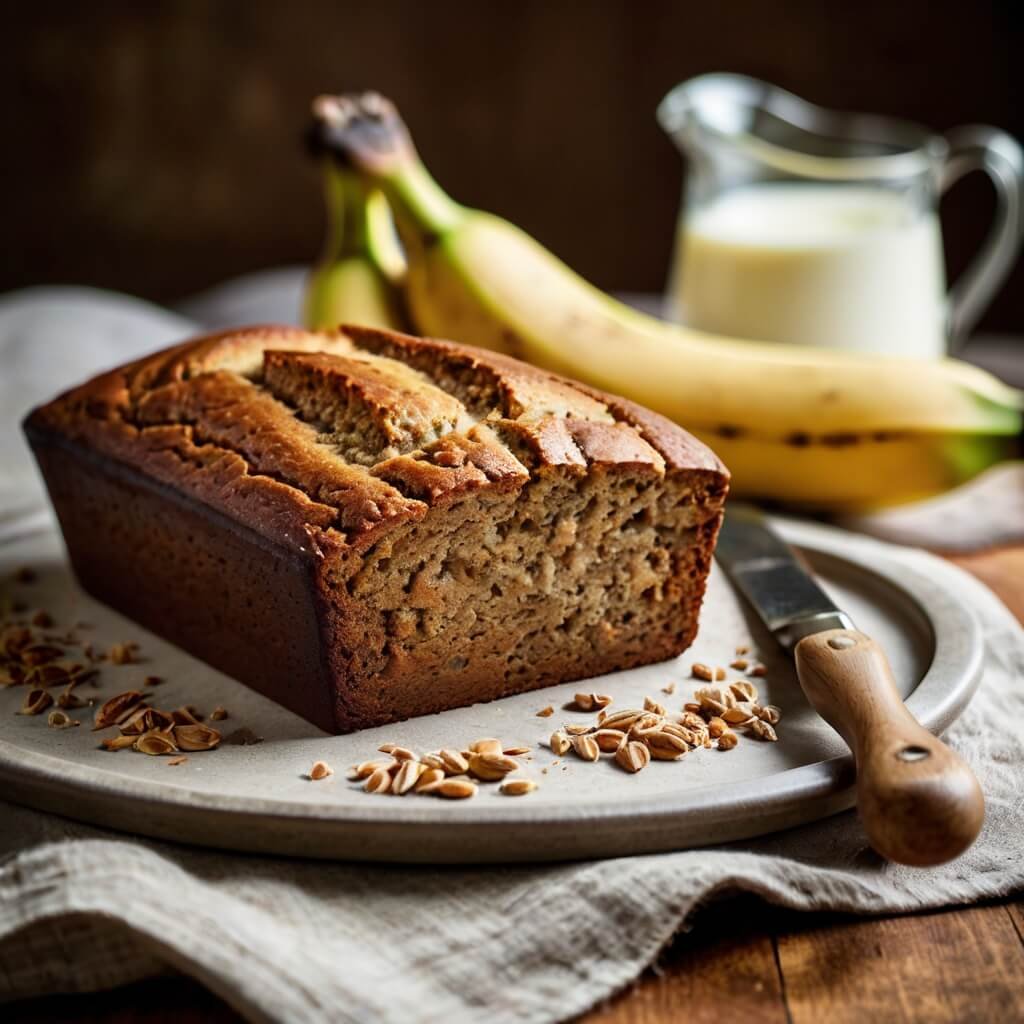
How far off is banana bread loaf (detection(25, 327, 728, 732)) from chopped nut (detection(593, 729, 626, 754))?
220 mm

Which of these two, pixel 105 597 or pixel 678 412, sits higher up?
pixel 678 412

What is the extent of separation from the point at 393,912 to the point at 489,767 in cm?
25

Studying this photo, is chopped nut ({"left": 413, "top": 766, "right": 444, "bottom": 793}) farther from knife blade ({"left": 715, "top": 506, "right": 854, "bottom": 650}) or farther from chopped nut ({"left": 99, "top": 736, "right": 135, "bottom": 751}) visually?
knife blade ({"left": 715, "top": 506, "right": 854, "bottom": 650})

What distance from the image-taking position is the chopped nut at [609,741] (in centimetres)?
168

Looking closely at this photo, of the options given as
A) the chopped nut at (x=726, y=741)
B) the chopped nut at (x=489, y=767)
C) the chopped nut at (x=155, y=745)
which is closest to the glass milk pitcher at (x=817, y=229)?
the chopped nut at (x=726, y=741)

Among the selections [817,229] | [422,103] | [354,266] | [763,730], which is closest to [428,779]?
[763,730]

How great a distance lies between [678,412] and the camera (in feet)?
8.39

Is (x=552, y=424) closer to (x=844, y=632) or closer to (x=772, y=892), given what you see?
(x=844, y=632)

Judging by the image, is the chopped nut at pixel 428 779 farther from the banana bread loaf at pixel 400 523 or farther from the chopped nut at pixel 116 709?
the chopped nut at pixel 116 709

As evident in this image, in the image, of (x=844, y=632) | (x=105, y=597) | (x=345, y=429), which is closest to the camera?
(x=844, y=632)

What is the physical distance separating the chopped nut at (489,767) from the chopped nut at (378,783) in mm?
103

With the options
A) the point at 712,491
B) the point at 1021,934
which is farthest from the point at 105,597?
the point at 1021,934

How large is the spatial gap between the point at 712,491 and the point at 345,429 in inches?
20.5

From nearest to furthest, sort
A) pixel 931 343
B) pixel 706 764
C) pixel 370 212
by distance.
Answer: pixel 706 764 < pixel 370 212 < pixel 931 343
